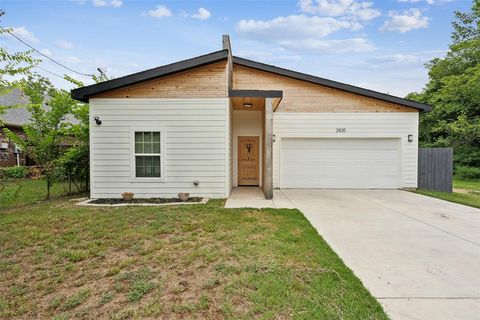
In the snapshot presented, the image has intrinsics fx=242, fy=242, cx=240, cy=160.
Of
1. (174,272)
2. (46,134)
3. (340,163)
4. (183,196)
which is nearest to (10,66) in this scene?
(46,134)

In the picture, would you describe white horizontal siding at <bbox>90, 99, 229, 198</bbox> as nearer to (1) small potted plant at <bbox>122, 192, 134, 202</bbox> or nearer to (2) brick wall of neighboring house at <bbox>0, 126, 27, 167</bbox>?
(1) small potted plant at <bbox>122, 192, 134, 202</bbox>

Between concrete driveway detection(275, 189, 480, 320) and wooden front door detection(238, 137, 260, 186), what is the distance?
137 inches

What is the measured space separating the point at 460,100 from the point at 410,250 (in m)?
18.8

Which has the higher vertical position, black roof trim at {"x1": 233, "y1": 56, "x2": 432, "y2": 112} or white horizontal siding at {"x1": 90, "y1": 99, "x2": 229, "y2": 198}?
black roof trim at {"x1": 233, "y1": 56, "x2": 432, "y2": 112}

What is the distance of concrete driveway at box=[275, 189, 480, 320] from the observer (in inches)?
94.2

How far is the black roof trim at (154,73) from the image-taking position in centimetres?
694

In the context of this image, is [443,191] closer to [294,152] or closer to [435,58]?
[294,152]

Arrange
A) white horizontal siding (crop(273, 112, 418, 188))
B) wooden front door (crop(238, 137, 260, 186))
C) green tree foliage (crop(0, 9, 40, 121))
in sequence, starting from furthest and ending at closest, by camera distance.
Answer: wooden front door (crop(238, 137, 260, 186)), white horizontal siding (crop(273, 112, 418, 188)), green tree foliage (crop(0, 9, 40, 121))

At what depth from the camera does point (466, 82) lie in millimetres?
16359

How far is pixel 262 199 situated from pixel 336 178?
3950 mm

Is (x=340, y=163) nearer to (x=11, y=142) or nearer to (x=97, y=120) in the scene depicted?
(x=97, y=120)

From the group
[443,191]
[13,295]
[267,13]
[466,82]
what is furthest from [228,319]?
[466,82]

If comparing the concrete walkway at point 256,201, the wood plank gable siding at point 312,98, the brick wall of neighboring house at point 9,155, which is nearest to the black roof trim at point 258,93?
the wood plank gable siding at point 312,98

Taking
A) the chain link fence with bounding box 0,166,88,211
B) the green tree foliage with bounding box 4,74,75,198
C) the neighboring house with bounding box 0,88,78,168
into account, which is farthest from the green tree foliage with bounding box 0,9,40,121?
the neighboring house with bounding box 0,88,78,168
